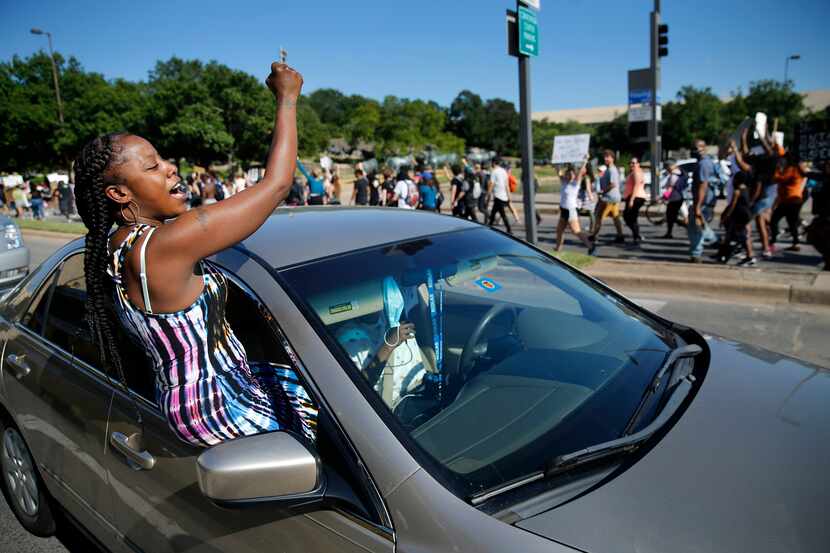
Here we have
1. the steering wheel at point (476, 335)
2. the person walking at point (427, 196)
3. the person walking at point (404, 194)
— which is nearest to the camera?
the steering wheel at point (476, 335)

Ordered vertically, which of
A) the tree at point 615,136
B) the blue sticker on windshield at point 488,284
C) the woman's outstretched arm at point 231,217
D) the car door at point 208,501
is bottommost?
the car door at point 208,501

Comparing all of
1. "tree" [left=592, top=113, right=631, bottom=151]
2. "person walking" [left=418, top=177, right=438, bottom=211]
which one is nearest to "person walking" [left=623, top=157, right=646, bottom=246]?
"person walking" [left=418, top=177, right=438, bottom=211]

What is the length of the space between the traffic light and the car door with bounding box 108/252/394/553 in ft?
55.9

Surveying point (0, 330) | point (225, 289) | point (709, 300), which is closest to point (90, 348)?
point (225, 289)

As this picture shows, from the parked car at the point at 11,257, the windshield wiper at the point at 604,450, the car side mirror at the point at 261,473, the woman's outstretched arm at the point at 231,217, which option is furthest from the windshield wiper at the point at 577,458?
the parked car at the point at 11,257

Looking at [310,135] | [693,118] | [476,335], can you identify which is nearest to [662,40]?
[476,335]

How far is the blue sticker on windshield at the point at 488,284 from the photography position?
271 centimetres

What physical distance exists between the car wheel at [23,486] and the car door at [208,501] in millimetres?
1003

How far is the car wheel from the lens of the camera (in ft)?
8.87

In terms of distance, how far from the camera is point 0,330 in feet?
9.80

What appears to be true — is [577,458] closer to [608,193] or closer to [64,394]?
[64,394]

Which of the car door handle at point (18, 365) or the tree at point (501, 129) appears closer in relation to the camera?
the car door handle at point (18, 365)

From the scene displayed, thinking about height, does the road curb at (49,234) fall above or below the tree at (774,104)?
below

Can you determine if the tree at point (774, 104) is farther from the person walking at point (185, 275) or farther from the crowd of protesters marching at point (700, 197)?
the person walking at point (185, 275)
